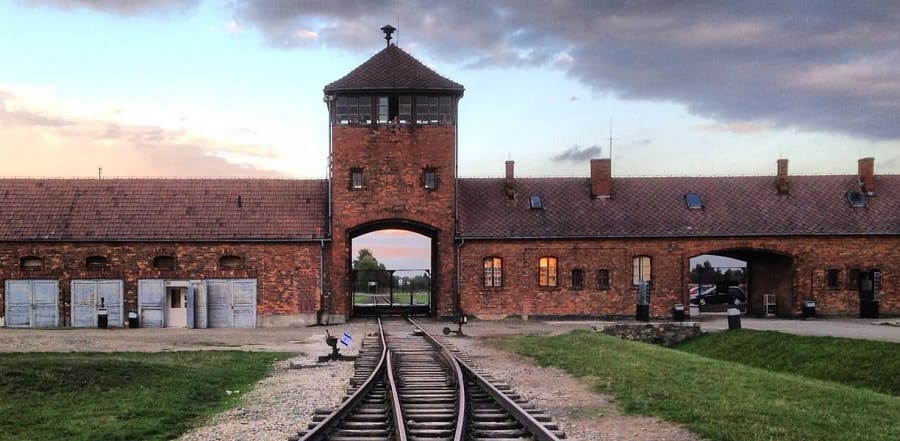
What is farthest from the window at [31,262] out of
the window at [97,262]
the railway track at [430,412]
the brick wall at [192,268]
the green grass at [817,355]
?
the green grass at [817,355]

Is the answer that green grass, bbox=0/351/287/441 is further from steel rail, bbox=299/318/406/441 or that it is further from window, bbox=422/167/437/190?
window, bbox=422/167/437/190

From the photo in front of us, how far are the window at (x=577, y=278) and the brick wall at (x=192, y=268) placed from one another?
34.5ft

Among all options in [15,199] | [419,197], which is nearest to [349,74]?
[419,197]

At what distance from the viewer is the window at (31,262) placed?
33219 millimetres

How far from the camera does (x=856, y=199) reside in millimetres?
37719

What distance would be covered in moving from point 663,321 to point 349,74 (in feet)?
53.4

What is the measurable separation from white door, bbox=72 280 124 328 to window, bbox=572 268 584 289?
59.3 ft

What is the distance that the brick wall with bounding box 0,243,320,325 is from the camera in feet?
109

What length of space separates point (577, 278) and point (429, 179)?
7.41 metres

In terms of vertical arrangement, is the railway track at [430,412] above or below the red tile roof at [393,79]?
below

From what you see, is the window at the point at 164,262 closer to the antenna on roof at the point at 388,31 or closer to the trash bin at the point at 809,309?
the antenna on roof at the point at 388,31

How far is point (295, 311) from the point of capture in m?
33.9

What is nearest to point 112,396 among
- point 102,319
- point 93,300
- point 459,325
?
point 459,325

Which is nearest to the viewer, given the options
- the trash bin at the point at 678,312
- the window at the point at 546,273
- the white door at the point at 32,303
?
the white door at the point at 32,303
